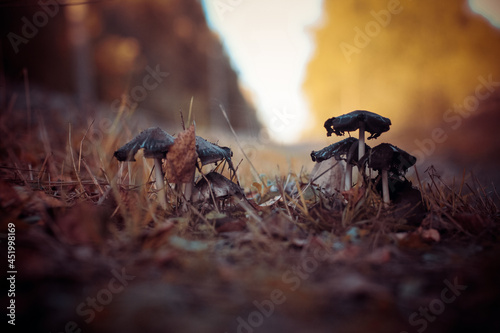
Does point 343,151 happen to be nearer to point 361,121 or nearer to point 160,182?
point 361,121

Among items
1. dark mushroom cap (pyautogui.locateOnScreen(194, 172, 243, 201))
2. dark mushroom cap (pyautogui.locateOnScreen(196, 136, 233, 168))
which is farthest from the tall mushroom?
dark mushroom cap (pyautogui.locateOnScreen(196, 136, 233, 168))

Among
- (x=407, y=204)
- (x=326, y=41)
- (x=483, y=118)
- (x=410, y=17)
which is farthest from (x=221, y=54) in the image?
(x=407, y=204)

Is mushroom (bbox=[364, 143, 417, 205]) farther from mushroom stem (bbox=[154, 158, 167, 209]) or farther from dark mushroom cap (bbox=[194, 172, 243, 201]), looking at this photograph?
mushroom stem (bbox=[154, 158, 167, 209])

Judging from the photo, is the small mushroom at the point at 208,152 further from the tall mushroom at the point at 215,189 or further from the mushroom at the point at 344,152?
the mushroom at the point at 344,152

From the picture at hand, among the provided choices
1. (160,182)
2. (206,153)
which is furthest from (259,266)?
(160,182)

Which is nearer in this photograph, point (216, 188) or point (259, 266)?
point (259, 266)

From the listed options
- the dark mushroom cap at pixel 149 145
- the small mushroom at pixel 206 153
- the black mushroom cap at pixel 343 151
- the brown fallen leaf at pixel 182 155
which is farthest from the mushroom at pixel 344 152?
the dark mushroom cap at pixel 149 145

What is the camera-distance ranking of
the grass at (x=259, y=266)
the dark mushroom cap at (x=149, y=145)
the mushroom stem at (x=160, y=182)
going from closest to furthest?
1. the grass at (x=259, y=266)
2. the dark mushroom cap at (x=149, y=145)
3. the mushroom stem at (x=160, y=182)
